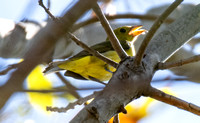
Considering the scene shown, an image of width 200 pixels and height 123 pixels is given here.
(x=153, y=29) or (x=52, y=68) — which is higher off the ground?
(x=52, y=68)

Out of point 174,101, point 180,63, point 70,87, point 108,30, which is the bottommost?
point 174,101

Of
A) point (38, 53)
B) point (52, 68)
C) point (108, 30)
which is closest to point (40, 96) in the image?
point (52, 68)

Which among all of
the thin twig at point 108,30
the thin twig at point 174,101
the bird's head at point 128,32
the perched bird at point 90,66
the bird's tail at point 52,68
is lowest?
the thin twig at point 174,101

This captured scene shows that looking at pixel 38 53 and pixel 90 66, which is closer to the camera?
pixel 38 53

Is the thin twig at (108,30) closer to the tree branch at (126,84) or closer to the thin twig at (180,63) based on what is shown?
the tree branch at (126,84)

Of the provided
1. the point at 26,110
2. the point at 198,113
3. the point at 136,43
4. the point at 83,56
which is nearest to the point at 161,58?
the point at 198,113

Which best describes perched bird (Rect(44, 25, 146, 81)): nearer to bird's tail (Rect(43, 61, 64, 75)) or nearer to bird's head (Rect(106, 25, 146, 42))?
bird's tail (Rect(43, 61, 64, 75))

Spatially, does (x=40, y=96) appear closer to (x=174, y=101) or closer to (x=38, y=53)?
(x=174, y=101)

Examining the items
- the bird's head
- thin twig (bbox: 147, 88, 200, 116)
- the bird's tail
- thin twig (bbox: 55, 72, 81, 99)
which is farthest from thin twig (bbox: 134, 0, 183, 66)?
the bird's head

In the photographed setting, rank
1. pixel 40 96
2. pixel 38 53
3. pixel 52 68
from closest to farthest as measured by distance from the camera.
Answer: pixel 38 53 < pixel 52 68 < pixel 40 96

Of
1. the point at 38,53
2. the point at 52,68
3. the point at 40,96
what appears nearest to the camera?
the point at 38,53

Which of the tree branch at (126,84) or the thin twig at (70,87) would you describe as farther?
the thin twig at (70,87)

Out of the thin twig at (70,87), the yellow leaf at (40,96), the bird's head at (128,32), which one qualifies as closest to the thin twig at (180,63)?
the thin twig at (70,87)

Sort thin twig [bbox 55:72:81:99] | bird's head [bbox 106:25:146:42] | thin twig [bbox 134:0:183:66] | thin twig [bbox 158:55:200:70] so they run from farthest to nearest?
bird's head [bbox 106:25:146:42] → thin twig [bbox 55:72:81:99] → thin twig [bbox 158:55:200:70] → thin twig [bbox 134:0:183:66]
